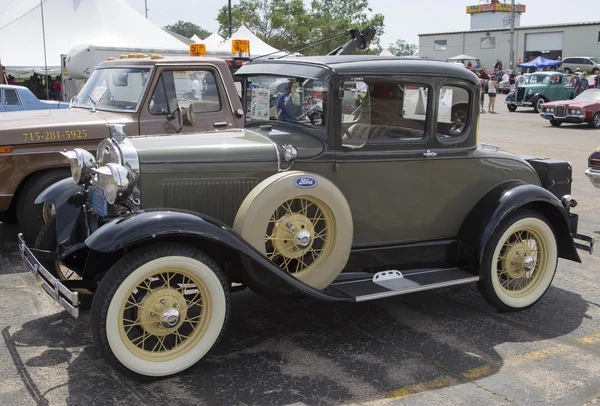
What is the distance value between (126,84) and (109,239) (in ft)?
13.1

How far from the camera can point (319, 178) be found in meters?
3.98

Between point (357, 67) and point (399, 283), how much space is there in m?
1.52

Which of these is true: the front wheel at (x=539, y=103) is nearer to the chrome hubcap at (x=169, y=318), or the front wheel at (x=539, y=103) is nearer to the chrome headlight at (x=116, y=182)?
the chrome headlight at (x=116, y=182)

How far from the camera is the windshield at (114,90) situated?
269 inches

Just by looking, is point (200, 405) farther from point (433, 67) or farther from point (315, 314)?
point (433, 67)

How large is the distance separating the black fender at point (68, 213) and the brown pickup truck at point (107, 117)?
134 cm

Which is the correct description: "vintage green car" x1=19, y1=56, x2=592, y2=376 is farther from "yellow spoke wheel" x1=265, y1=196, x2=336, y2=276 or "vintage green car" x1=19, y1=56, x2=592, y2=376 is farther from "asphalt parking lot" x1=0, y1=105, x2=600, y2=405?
"asphalt parking lot" x1=0, y1=105, x2=600, y2=405

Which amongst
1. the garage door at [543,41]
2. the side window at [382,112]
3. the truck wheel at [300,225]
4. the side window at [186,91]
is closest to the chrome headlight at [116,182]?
the truck wheel at [300,225]

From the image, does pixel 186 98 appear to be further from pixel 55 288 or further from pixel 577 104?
pixel 577 104

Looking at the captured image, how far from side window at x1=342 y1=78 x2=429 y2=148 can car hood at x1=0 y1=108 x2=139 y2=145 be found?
10.1 ft

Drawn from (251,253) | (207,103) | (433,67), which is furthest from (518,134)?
(251,253)

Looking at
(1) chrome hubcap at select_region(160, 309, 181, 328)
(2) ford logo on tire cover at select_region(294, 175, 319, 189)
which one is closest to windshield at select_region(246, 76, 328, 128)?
(2) ford logo on tire cover at select_region(294, 175, 319, 189)

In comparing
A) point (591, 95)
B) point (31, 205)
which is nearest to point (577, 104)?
point (591, 95)

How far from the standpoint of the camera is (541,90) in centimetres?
2659
